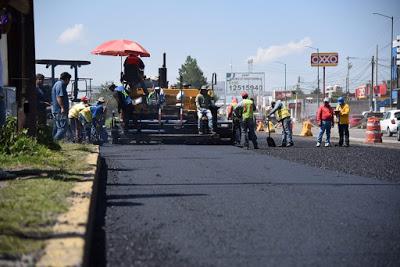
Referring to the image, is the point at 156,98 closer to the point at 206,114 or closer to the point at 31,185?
the point at 206,114

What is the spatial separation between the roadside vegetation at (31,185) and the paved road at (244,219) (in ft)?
A: 1.55

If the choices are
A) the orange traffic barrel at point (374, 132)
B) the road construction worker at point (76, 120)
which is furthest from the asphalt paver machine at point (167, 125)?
the orange traffic barrel at point (374, 132)

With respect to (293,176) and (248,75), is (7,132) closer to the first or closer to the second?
(293,176)

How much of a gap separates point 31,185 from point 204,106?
12.5m

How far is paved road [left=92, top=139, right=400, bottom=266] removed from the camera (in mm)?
4777

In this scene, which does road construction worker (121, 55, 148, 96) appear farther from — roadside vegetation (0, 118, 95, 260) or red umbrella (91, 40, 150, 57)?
roadside vegetation (0, 118, 95, 260)

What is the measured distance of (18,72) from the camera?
11352mm

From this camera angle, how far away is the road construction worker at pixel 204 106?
18609 millimetres

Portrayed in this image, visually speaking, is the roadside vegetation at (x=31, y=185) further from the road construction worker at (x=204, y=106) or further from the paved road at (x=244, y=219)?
the road construction worker at (x=204, y=106)

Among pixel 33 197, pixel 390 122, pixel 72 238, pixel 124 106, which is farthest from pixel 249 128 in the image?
pixel 390 122

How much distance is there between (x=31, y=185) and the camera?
6.73 metres

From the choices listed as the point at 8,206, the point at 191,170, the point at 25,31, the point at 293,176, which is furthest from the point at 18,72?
the point at 8,206

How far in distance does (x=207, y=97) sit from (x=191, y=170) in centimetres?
926

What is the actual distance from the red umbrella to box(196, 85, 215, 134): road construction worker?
84.4 inches
